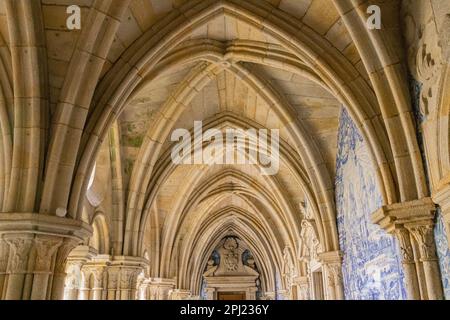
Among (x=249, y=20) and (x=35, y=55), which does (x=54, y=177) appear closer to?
(x=35, y=55)

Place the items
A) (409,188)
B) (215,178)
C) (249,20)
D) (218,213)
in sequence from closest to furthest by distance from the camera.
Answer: (409,188) → (249,20) → (215,178) → (218,213)

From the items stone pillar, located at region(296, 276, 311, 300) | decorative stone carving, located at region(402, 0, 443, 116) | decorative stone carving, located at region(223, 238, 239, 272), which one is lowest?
stone pillar, located at region(296, 276, 311, 300)

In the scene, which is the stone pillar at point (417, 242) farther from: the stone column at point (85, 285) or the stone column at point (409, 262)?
the stone column at point (85, 285)

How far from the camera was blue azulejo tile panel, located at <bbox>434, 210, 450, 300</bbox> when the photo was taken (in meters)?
3.49

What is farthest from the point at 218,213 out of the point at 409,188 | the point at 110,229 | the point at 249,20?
the point at 409,188

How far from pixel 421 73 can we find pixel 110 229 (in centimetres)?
505

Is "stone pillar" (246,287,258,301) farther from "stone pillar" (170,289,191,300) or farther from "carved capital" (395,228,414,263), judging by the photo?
"carved capital" (395,228,414,263)

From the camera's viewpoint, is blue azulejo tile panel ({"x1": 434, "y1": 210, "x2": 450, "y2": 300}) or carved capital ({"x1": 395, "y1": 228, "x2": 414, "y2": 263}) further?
carved capital ({"x1": 395, "y1": 228, "x2": 414, "y2": 263})

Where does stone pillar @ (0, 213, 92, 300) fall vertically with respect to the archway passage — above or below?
below

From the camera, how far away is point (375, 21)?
4031 millimetres

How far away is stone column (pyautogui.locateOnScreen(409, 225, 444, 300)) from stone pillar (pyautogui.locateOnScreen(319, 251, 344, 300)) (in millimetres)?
2883

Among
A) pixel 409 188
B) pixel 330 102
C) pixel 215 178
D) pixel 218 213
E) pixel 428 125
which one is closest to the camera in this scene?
pixel 428 125

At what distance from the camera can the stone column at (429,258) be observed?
11.8 feet

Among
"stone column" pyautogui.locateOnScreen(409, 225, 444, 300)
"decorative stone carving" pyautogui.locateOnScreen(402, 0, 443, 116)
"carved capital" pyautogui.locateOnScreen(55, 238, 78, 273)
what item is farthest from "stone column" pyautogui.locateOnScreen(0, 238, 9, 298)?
"decorative stone carving" pyautogui.locateOnScreen(402, 0, 443, 116)
